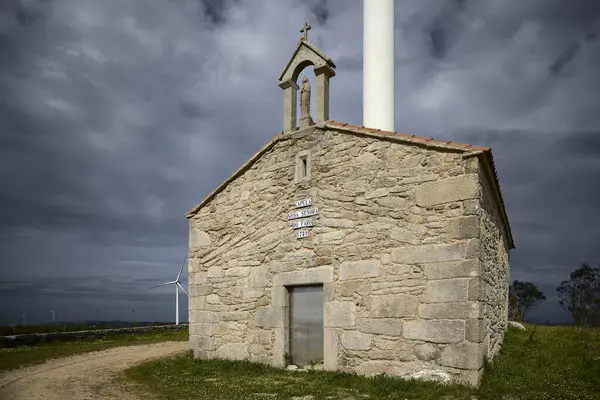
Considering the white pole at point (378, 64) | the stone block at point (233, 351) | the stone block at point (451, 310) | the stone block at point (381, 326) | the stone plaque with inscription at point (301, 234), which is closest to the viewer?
the stone block at point (451, 310)

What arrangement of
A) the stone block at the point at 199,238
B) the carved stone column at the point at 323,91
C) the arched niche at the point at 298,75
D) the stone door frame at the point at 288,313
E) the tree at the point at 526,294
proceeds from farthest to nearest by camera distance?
the tree at the point at 526,294 < the stone block at the point at 199,238 < the arched niche at the point at 298,75 < the carved stone column at the point at 323,91 < the stone door frame at the point at 288,313

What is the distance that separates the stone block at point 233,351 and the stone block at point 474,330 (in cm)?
517

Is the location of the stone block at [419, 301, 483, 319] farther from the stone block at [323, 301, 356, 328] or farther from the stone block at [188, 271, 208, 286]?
the stone block at [188, 271, 208, 286]

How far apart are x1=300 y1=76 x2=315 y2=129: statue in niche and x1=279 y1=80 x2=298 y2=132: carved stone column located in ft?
0.89

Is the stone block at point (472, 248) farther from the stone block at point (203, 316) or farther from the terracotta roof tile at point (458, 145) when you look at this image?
the stone block at point (203, 316)

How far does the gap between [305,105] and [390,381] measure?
20.2 ft

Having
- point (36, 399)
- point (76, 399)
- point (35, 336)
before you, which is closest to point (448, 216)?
point (76, 399)

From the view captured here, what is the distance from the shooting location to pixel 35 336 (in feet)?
54.7

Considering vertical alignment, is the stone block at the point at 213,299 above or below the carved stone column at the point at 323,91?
below

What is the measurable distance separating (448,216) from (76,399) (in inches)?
283

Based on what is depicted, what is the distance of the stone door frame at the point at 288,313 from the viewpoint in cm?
958

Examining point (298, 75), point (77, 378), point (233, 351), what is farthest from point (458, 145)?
point (77, 378)

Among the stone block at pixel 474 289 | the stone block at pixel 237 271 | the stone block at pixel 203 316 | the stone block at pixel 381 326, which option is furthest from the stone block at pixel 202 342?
the stone block at pixel 474 289

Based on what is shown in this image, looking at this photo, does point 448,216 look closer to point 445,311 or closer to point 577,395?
point 445,311
